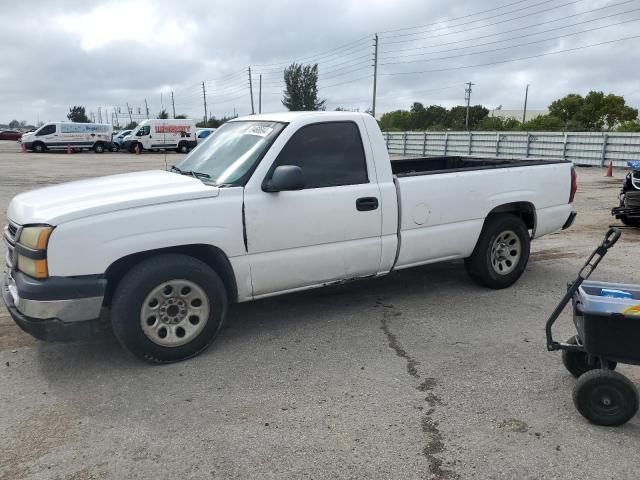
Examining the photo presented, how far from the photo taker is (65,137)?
39.6m

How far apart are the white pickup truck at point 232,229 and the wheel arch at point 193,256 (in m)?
0.01

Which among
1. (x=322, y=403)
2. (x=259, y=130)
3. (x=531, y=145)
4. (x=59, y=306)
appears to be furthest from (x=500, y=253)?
(x=531, y=145)

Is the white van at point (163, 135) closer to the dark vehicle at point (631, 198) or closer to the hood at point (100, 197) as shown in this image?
the dark vehicle at point (631, 198)

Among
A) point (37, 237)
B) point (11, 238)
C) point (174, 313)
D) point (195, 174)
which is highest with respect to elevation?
point (195, 174)

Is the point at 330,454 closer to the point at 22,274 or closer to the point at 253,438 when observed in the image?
the point at 253,438

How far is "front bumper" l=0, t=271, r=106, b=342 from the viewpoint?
11.8ft

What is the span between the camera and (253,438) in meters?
3.08

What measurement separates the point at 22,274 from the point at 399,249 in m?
2.98

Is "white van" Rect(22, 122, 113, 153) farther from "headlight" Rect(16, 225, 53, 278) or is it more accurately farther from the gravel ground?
"headlight" Rect(16, 225, 53, 278)

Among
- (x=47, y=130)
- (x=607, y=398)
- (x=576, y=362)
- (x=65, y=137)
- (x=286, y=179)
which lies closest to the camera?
(x=607, y=398)

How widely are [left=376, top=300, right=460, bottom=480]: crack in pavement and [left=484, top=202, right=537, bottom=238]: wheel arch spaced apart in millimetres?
1854

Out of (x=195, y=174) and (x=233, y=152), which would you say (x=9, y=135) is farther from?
(x=233, y=152)

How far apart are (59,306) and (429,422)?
245cm

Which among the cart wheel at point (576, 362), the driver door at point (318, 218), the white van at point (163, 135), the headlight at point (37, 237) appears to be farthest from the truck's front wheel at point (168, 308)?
the white van at point (163, 135)
